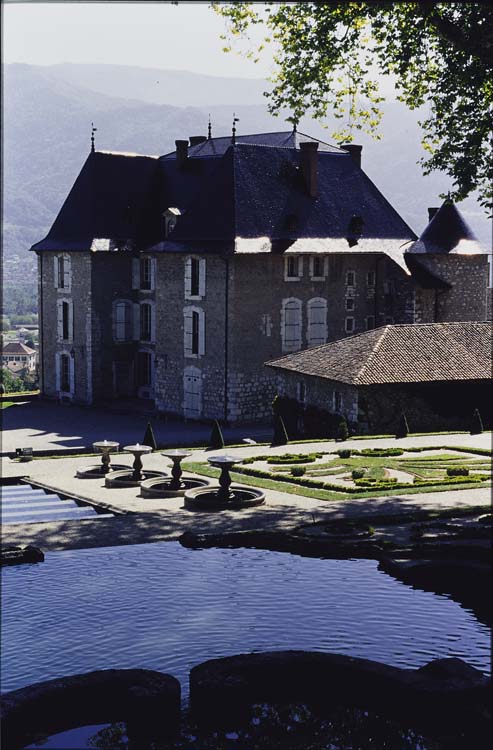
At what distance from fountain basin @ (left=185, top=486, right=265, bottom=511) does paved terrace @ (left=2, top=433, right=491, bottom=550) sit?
10.4 inches

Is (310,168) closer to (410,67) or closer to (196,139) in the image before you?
(196,139)

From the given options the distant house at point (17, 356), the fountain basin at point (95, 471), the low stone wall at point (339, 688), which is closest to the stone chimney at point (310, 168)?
the fountain basin at point (95, 471)

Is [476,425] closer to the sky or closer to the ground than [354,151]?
closer to the ground

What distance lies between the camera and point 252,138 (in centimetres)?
5109

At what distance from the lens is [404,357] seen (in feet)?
119

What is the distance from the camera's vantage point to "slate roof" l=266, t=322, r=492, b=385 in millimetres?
35219

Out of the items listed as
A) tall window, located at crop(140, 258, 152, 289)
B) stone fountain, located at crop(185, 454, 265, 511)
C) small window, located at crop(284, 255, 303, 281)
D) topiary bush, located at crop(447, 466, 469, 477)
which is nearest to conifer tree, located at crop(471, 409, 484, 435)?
topiary bush, located at crop(447, 466, 469, 477)

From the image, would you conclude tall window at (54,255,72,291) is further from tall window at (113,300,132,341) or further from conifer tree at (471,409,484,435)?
conifer tree at (471,409,484,435)

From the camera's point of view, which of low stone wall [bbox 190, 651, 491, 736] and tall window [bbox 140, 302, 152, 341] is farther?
tall window [bbox 140, 302, 152, 341]

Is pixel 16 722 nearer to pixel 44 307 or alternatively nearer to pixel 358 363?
pixel 358 363

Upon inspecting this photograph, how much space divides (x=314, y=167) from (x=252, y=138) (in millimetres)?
4724

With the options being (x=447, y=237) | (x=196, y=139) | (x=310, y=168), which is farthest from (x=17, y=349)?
(x=447, y=237)

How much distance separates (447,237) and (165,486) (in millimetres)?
25473

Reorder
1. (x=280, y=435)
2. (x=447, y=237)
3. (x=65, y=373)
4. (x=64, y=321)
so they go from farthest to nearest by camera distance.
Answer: (x=65, y=373) → (x=64, y=321) → (x=447, y=237) → (x=280, y=435)
